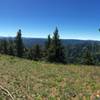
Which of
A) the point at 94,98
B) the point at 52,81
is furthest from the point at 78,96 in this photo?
the point at 52,81

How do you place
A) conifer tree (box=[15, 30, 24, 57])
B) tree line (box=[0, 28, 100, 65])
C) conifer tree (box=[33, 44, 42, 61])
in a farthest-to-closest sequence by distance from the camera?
conifer tree (box=[15, 30, 24, 57]), conifer tree (box=[33, 44, 42, 61]), tree line (box=[0, 28, 100, 65])

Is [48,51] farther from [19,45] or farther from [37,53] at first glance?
[19,45]

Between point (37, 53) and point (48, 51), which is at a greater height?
point (48, 51)

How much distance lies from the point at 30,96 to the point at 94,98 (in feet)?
10.2

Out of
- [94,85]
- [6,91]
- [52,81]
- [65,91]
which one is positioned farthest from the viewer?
[52,81]

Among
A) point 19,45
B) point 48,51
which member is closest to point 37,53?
point 19,45

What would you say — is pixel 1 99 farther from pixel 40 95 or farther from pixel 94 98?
pixel 94 98

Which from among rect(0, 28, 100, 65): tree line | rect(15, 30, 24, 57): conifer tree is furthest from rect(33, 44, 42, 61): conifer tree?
rect(15, 30, 24, 57): conifer tree

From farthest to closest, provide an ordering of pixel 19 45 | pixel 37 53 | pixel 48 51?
pixel 19 45
pixel 37 53
pixel 48 51

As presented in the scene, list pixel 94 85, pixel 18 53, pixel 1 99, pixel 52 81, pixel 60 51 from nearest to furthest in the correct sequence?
pixel 1 99 → pixel 94 85 → pixel 52 81 → pixel 60 51 → pixel 18 53

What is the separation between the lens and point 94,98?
1023cm

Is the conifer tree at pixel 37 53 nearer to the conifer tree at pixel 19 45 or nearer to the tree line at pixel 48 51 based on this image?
the tree line at pixel 48 51

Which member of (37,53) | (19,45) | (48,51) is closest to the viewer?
(48,51)

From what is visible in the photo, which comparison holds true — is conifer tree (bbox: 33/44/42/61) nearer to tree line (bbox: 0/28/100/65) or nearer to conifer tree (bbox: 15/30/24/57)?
tree line (bbox: 0/28/100/65)
